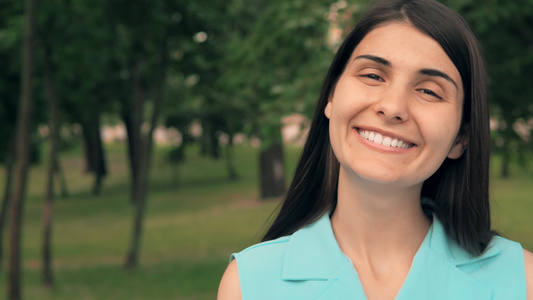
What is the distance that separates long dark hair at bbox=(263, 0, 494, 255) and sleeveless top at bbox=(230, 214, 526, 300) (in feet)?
0.18

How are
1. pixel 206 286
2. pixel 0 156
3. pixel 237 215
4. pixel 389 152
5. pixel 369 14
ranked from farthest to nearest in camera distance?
pixel 237 215
pixel 0 156
pixel 206 286
pixel 369 14
pixel 389 152

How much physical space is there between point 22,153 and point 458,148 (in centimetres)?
837

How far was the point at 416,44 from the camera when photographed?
6.28 ft

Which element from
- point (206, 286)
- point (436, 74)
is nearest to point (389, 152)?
point (436, 74)

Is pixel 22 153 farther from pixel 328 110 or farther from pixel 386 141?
pixel 386 141

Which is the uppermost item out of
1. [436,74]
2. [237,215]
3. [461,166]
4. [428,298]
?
[436,74]

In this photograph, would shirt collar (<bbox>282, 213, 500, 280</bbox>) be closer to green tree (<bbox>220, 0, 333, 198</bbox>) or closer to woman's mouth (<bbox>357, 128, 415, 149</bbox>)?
woman's mouth (<bbox>357, 128, 415, 149</bbox>)

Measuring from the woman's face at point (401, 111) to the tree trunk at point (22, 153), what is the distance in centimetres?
810

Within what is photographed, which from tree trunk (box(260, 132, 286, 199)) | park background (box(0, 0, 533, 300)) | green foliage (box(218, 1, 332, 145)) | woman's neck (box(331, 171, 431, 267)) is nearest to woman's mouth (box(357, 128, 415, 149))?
woman's neck (box(331, 171, 431, 267))

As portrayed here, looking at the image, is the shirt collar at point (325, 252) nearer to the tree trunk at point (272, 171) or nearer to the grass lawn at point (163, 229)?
the grass lawn at point (163, 229)

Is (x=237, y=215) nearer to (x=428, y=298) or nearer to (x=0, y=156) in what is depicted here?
(x=0, y=156)

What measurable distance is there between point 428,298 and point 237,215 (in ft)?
69.0

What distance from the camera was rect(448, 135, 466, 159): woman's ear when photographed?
2031mm

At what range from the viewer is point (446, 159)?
2146 mm
